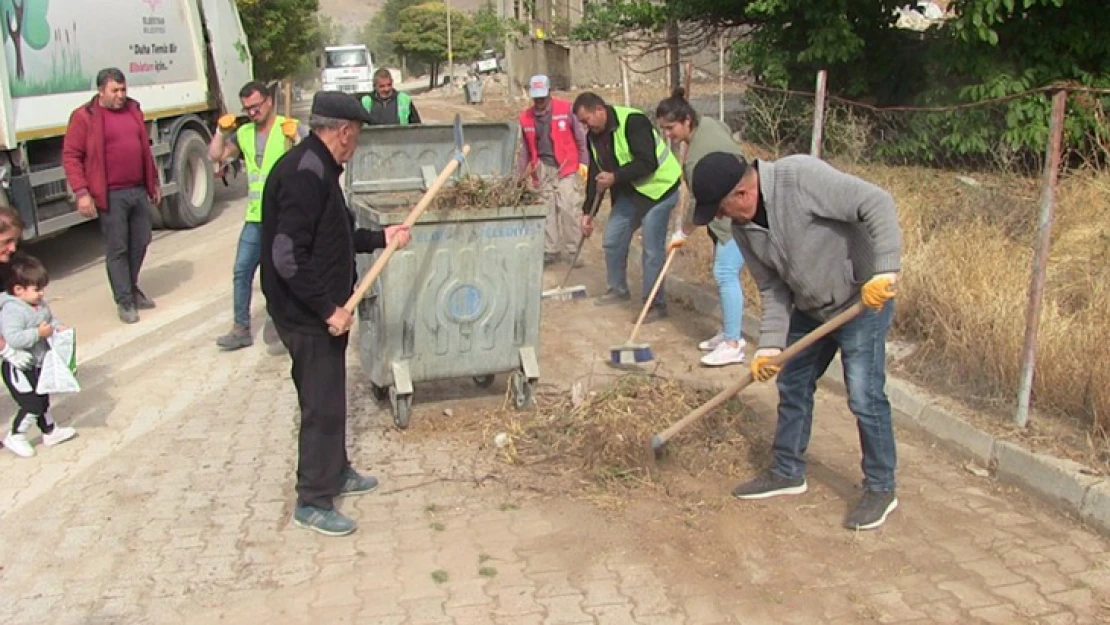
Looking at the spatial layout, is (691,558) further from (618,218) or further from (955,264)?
(618,218)

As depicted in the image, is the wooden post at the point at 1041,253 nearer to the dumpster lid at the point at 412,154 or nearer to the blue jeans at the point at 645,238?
the blue jeans at the point at 645,238

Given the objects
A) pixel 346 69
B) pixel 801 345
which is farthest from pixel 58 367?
pixel 346 69

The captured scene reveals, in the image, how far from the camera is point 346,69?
3734 cm

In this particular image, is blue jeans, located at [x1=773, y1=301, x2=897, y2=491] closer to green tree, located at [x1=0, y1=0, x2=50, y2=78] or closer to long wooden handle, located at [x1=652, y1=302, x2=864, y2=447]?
long wooden handle, located at [x1=652, y1=302, x2=864, y2=447]

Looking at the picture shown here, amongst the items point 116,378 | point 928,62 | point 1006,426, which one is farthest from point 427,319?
point 928,62

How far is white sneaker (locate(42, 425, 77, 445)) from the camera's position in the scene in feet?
16.8

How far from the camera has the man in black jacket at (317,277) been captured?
3828 millimetres

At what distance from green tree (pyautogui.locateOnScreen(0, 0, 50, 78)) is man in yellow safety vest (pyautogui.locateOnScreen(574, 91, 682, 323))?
4839 mm

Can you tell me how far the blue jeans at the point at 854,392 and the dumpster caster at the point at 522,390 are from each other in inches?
58.8

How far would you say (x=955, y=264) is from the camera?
233 inches

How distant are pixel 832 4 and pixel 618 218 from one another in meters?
5.48

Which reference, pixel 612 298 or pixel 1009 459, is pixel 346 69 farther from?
pixel 1009 459

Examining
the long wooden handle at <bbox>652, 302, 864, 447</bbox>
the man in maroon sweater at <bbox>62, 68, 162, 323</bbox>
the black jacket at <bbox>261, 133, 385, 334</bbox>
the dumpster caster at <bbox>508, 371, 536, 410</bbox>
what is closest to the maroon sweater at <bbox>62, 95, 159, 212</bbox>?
the man in maroon sweater at <bbox>62, 68, 162, 323</bbox>

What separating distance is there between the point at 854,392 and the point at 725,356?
2.22 m
